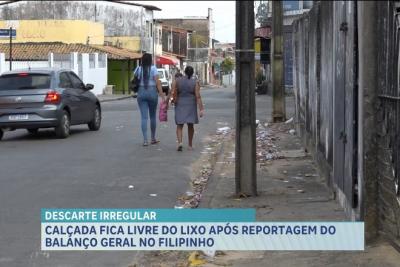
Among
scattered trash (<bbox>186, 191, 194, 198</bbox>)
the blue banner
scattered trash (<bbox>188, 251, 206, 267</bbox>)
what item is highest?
the blue banner

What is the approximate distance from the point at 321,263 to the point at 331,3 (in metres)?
3.12

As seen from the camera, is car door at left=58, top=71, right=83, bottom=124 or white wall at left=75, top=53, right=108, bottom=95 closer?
car door at left=58, top=71, right=83, bottom=124

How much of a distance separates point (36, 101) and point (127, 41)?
4716cm

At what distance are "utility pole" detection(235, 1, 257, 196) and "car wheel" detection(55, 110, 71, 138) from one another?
7.79 meters

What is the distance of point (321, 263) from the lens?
5500mm

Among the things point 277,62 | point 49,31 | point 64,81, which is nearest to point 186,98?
point 64,81

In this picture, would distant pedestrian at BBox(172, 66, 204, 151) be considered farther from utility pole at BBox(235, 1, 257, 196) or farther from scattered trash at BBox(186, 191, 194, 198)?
utility pole at BBox(235, 1, 257, 196)

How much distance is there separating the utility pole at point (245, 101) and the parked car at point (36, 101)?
25.5 feet

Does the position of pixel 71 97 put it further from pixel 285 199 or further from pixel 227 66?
pixel 227 66

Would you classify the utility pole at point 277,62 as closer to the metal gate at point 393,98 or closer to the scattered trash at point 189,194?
the scattered trash at point 189,194

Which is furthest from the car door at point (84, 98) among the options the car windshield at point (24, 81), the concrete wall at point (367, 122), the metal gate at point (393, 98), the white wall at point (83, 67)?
the white wall at point (83, 67)

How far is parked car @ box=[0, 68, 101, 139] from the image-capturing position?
14.9 meters

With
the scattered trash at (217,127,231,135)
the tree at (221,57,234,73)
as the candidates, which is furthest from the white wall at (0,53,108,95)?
the tree at (221,57,234,73)

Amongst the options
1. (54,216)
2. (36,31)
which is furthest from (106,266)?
(36,31)
